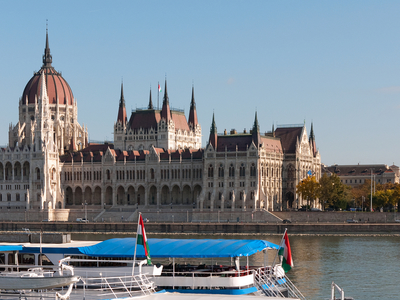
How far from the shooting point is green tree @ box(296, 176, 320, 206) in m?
130

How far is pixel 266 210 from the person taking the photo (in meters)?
127

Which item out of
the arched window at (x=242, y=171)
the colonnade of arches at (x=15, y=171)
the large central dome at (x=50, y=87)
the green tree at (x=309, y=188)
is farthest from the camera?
the large central dome at (x=50, y=87)

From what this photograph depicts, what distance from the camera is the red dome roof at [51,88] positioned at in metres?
164

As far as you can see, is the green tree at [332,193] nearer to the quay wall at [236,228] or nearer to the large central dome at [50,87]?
the quay wall at [236,228]

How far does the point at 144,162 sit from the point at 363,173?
70.4 metres

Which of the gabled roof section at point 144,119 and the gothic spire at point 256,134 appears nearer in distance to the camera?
the gothic spire at point 256,134

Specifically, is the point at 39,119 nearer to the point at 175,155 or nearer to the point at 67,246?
the point at 175,155

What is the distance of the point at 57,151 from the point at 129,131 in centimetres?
1431

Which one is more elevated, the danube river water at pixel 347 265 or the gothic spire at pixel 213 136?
the gothic spire at pixel 213 136

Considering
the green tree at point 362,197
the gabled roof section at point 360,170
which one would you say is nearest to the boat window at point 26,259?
the green tree at point 362,197

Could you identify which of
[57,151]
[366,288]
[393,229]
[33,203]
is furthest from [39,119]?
[366,288]

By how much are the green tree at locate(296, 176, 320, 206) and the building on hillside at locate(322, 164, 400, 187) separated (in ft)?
189

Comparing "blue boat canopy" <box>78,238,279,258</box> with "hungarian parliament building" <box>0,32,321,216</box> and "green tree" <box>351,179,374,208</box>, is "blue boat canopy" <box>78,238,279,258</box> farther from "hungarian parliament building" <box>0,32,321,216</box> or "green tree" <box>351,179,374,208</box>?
"green tree" <box>351,179,374,208</box>

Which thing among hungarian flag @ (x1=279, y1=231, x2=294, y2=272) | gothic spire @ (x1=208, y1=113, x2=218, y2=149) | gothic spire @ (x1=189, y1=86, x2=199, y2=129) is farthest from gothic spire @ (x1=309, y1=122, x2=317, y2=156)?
hungarian flag @ (x1=279, y1=231, x2=294, y2=272)
